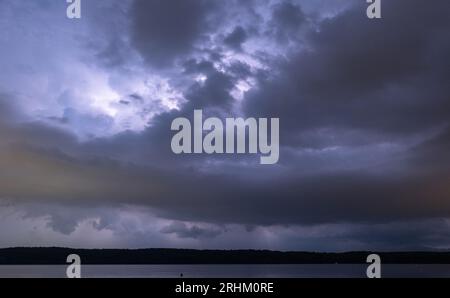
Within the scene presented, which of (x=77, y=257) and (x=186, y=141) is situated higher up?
(x=186, y=141)

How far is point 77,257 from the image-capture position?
8.21 m
